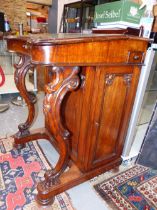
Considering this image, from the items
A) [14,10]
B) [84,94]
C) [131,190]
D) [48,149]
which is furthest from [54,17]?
[131,190]

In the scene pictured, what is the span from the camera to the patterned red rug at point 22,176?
1087mm

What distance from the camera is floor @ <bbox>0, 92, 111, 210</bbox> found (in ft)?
3.66

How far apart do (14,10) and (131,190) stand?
267 inches

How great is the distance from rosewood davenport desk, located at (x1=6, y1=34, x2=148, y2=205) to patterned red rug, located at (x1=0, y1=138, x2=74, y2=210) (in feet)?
0.30

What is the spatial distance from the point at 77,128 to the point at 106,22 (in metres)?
0.80

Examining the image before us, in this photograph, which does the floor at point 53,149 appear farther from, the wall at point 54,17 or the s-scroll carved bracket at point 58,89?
the wall at point 54,17

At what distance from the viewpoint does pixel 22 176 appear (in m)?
1.29

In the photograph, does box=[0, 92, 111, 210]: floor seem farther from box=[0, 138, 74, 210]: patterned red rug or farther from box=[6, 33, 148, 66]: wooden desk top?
box=[6, 33, 148, 66]: wooden desk top

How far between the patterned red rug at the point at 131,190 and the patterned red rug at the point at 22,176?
0.94 feet

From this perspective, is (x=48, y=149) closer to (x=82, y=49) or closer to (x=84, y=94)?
(x=84, y=94)

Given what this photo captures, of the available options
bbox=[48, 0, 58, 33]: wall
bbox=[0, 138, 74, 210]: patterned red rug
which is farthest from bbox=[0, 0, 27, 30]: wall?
bbox=[0, 138, 74, 210]: patterned red rug

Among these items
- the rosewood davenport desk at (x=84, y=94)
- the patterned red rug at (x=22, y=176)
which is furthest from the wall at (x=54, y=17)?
the patterned red rug at (x=22, y=176)

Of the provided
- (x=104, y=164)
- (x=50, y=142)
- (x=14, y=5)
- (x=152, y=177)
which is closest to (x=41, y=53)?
(x=104, y=164)

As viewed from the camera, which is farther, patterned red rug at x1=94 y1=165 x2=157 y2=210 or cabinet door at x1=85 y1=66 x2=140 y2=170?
patterned red rug at x1=94 y1=165 x2=157 y2=210
